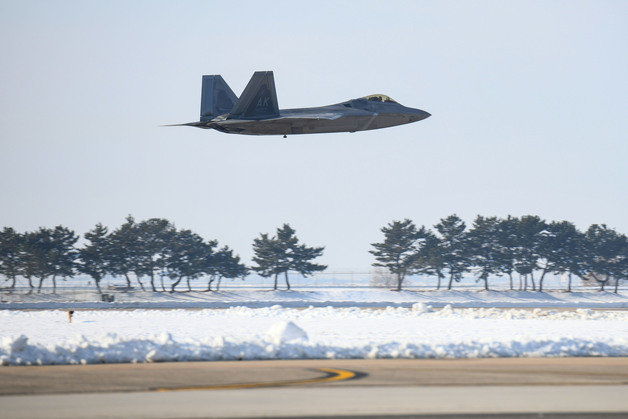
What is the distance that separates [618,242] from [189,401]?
11351cm

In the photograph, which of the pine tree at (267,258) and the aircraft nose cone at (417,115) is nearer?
the aircraft nose cone at (417,115)

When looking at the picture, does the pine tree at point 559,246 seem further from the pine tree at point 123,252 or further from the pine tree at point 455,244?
the pine tree at point 123,252

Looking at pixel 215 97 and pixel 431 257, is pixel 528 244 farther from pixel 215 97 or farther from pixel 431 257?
pixel 215 97

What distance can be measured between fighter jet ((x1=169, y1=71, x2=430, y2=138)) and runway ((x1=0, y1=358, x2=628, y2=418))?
15.8 meters

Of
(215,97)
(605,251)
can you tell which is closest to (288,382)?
(215,97)

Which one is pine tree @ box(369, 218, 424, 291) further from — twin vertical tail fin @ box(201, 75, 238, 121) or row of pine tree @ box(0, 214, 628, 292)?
twin vertical tail fin @ box(201, 75, 238, 121)

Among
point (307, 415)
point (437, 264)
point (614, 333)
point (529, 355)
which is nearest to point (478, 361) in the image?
point (529, 355)

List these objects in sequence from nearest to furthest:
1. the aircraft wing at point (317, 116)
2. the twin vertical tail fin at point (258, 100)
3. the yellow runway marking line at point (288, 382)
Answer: the yellow runway marking line at point (288, 382), the twin vertical tail fin at point (258, 100), the aircraft wing at point (317, 116)

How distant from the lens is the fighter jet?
3206cm

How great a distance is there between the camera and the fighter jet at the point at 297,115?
32.1 meters

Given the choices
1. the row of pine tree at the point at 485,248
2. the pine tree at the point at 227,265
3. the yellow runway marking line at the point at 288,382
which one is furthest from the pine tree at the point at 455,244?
the yellow runway marking line at the point at 288,382

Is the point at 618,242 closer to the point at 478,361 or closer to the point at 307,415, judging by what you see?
the point at 478,361

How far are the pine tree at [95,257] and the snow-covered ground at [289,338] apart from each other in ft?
213

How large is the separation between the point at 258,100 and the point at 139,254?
75.3m
